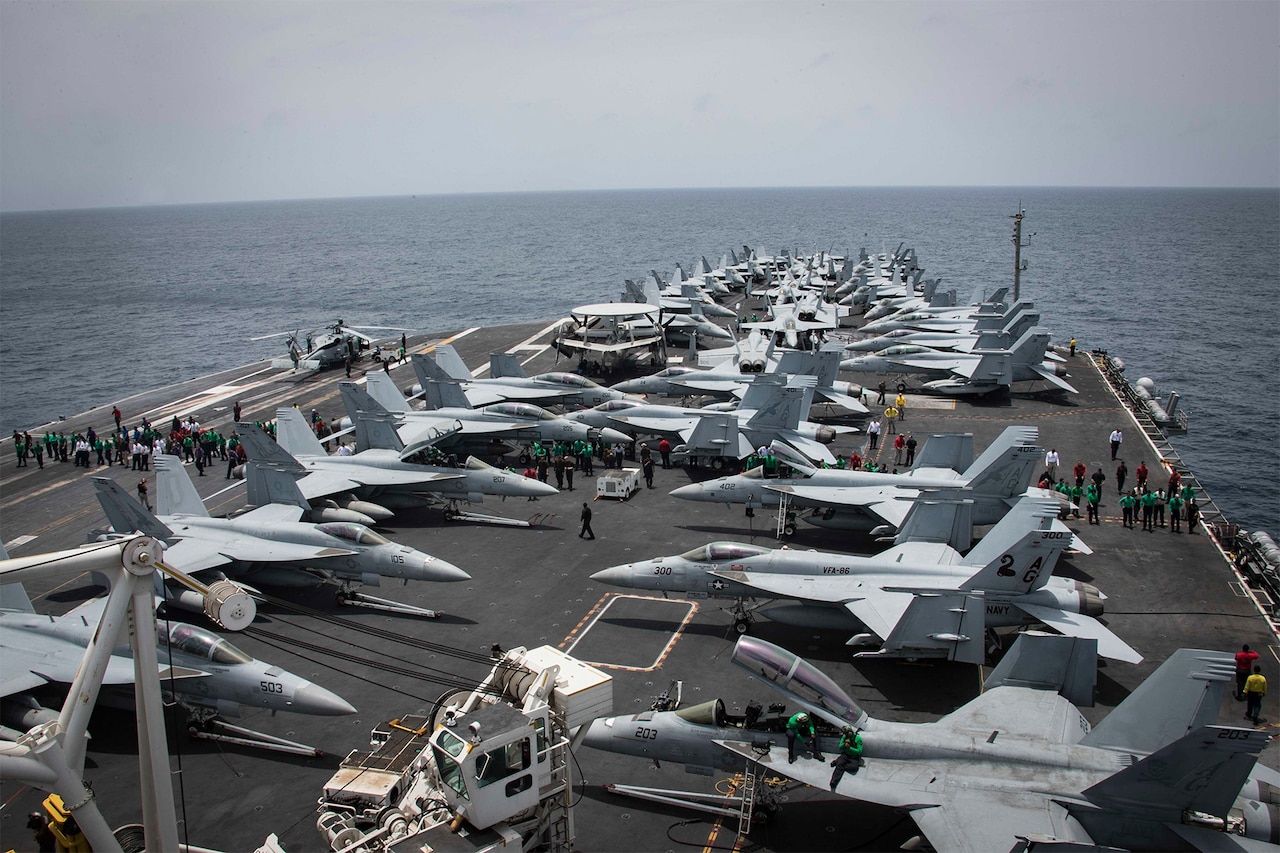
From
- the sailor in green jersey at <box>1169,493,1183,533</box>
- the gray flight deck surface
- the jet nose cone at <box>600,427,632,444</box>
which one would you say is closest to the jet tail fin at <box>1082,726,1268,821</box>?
the gray flight deck surface

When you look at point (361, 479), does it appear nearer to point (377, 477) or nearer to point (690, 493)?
point (377, 477)

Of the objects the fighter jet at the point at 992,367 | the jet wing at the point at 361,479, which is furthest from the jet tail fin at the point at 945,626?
the fighter jet at the point at 992,367

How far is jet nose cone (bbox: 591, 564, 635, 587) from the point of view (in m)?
27.6

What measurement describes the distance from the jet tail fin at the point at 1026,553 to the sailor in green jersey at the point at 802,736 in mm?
9244

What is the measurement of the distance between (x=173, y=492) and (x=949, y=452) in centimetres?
3146

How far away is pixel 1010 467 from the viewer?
31062 millimetres

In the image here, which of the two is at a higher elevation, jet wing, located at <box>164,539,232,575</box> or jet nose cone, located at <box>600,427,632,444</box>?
jet nose cone, located at <box>600,427,632,444</box>

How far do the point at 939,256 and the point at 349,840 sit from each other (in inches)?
7509

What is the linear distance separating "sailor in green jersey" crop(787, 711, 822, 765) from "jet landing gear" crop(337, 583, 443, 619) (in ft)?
48.4

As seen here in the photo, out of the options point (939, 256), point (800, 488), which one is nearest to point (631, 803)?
point (800, 488)

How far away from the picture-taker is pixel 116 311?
12456 centimetres

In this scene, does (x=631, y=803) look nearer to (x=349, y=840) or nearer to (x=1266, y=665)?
(x=349, y=840)

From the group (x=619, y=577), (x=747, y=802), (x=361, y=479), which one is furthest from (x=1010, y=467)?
(x=361, y=479)

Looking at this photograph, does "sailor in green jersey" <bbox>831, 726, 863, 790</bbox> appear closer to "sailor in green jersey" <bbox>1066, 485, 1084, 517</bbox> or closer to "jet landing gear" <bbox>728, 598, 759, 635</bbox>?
"jet landing gear" <bbox>728, 598, 759, 635</bbox>
